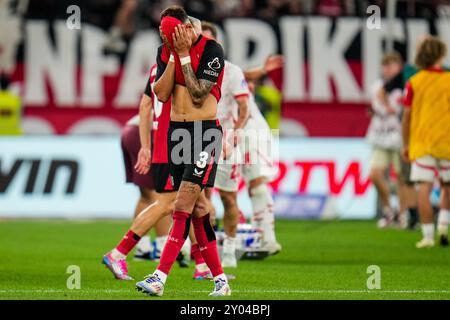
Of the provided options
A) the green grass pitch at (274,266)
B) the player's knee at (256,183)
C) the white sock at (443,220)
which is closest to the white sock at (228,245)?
the green grass pitch at (274,266)

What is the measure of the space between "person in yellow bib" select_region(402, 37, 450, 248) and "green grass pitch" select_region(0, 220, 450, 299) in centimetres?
89

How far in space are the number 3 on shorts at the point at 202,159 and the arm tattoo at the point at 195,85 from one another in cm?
42

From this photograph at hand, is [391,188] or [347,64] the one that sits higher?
[347,64]

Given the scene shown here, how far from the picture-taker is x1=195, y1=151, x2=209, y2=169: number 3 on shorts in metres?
9.96

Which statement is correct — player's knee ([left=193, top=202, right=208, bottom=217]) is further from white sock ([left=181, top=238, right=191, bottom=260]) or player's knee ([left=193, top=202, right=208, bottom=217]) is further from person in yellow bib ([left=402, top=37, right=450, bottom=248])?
person in yellow bib ([left=402, top=37, right=450, bottom=248])

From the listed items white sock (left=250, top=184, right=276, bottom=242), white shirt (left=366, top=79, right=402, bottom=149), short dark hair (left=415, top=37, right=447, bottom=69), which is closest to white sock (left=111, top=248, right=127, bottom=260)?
white sock (left=250, top=184, right=276, bottom=242)

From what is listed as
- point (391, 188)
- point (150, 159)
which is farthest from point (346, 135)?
point (150, 159)

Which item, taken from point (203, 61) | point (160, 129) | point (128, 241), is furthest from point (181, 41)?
point (128, 241)

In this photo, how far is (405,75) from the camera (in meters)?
18.6

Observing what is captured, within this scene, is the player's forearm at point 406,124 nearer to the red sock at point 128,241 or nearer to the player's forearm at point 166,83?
the red sock at point 128,241

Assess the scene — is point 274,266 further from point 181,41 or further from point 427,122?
point 181,41
